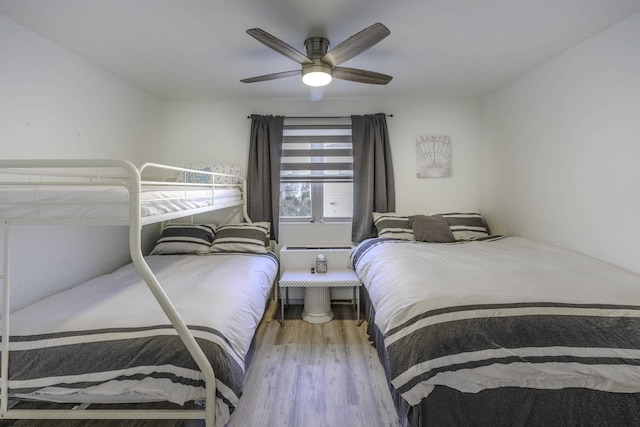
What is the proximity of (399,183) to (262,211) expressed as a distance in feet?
5.23

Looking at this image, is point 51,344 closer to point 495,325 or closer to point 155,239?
point 495,325

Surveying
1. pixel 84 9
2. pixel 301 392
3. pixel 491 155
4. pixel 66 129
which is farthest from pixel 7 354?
pixel 491 155

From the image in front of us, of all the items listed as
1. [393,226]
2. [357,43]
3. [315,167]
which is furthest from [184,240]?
[357,43]

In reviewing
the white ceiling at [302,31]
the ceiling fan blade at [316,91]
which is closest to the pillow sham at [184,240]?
the white ceiling at [302,31]

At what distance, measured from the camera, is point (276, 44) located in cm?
159

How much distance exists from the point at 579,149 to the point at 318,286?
2.32m

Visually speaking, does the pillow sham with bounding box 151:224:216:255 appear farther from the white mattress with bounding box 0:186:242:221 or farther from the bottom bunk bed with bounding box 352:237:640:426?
the bottom bunk bed with bounding box 352:237:640:426

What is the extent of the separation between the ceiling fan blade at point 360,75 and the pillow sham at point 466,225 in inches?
63.8

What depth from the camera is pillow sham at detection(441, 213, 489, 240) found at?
2.85 m

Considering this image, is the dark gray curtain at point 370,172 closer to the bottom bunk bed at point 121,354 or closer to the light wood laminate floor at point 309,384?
the light wood laminate floor at point 309,384

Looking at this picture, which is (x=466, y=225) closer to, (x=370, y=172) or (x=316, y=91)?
(x=370, y=172)

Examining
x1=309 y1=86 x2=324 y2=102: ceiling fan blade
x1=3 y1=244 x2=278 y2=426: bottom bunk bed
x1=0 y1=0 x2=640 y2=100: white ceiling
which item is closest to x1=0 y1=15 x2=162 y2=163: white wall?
x1=0 y1=0 x2=640 y2=100: white ceiling

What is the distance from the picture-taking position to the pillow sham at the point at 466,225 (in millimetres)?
2848

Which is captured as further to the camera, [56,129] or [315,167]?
[315,167]
